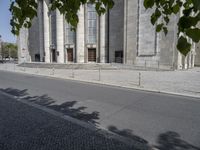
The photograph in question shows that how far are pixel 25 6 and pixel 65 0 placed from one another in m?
0.45

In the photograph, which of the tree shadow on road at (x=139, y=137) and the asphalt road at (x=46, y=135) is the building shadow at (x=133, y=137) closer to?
the tree shadow on road at (x=139, y=137)

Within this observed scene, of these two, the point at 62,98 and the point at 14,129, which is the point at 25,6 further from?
the point at 62,98

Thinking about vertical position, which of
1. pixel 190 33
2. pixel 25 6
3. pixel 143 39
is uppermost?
pixel 143 39

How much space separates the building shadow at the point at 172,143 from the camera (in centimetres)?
417

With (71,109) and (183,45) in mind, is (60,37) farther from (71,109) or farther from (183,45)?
(183,45)

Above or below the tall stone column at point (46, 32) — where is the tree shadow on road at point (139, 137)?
below

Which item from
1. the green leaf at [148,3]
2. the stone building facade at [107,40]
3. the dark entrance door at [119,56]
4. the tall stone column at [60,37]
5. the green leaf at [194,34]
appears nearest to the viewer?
the green leaf at [194,34]

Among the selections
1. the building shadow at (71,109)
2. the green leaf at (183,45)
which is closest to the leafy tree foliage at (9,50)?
the building shadow at (71,109)

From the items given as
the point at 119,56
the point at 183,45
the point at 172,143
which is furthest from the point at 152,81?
the point at 119,56

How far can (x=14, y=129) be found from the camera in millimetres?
5062

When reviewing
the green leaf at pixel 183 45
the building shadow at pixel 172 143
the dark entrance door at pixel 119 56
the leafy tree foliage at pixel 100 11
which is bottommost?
the building shadow at pixel 172 143

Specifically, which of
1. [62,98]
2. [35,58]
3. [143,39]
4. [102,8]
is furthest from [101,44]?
[102,8]

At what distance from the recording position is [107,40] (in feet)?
117

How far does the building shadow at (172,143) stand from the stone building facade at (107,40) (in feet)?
59.1
